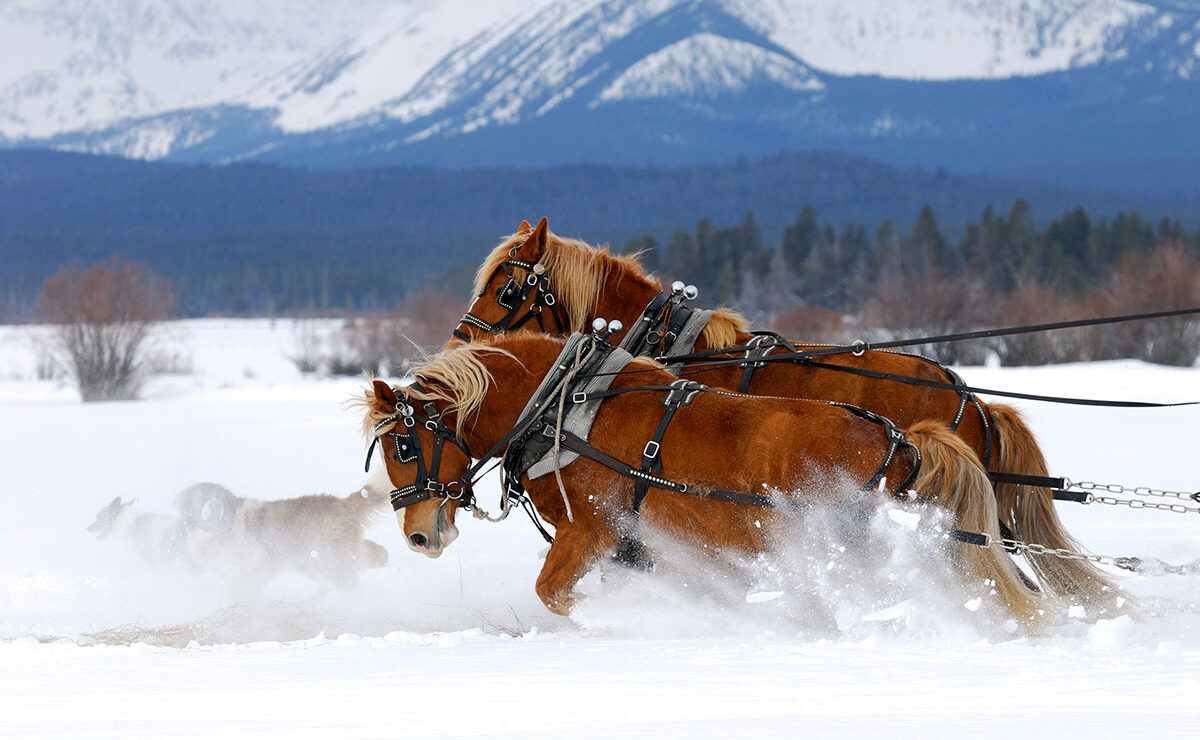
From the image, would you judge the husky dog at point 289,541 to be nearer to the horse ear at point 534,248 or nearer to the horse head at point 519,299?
the horse head at point 519,299

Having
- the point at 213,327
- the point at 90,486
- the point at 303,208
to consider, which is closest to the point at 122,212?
the point at 303,208

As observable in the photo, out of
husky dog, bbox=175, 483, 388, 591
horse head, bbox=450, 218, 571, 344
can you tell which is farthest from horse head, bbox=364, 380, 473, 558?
husky dog, bbox=175, 483, 388, 591

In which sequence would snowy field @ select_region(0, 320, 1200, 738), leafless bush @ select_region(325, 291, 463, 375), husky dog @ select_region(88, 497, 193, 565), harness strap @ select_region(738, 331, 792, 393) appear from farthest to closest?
1. leafless bush @ select_region(325, 291, 463, 375)
2. husky dog @ select_region(88, 497, 193, 565)
3. harness strap @ select_region(738, 331, 792, 393)
4. snowy field @ select_region(0, 320, 1200, 738)

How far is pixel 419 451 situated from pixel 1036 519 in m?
2.62

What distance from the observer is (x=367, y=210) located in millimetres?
152125

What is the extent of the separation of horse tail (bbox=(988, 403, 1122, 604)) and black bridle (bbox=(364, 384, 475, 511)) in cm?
228

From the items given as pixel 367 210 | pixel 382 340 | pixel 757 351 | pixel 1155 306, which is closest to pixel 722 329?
pixel 757 351

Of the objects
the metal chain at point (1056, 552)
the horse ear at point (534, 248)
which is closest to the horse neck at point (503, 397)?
the horse ear at point (534, 248)

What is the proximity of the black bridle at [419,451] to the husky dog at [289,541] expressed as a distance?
1945 millimetres

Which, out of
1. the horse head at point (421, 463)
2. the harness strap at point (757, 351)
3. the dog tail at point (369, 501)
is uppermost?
the harness strap at point (757, 351)

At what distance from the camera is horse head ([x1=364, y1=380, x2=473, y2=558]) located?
5031 millimetres

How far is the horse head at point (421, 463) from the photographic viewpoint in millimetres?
5031

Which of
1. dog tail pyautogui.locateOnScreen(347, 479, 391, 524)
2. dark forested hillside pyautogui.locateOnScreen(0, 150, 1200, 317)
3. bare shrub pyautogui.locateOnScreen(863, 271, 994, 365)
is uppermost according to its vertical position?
dark forested hillside pyautogui.locateOnScreen(0, 150, 1200, 317)

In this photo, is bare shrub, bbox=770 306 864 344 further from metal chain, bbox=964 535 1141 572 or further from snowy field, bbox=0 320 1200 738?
metal chain, bbox=964 535 1141 572
